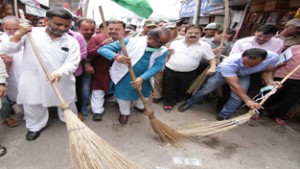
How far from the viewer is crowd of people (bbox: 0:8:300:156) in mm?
2082

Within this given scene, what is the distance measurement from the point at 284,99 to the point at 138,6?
2911mm

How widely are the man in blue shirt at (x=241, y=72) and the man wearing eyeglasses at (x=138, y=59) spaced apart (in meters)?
1.05

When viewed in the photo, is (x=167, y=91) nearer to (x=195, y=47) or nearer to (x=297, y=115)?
(x=195, y=47)

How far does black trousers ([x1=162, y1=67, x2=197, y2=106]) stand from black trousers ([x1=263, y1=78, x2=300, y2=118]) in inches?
59.3

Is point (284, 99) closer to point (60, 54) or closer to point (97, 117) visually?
point (97, 117)

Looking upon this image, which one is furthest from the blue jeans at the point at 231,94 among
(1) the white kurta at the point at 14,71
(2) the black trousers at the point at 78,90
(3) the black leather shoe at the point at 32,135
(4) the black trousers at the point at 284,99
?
(1) the white kurta at the point at 14,71

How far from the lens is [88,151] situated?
1606 millimetres

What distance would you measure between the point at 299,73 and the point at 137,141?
108 inches

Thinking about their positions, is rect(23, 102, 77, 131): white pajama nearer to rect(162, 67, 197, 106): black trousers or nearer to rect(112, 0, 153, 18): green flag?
rect(112, 0, 153, 18): green flag

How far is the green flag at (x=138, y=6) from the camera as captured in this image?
8.17 ft

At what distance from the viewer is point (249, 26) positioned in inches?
243

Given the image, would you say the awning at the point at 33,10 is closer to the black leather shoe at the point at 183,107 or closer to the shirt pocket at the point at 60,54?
the shirt pocket at the point at 60,54

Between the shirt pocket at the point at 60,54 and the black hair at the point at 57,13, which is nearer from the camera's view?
the black hair at the point at 57,13

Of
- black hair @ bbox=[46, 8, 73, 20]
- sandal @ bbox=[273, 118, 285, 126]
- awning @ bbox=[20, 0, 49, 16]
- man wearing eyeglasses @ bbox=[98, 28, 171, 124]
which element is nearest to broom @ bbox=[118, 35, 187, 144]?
man wearing eyeglasses @ bbox=[98, 28, 171, 124]
